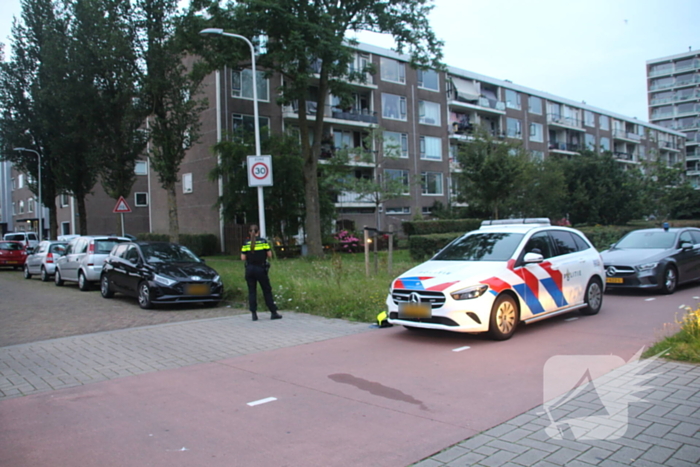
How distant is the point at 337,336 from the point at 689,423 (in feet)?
16.2

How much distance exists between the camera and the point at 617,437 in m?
4.03

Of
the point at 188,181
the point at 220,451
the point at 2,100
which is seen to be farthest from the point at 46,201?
the point at 220,451

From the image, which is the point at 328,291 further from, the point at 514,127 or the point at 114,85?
the point at 514,127

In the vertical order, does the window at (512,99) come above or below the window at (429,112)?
above

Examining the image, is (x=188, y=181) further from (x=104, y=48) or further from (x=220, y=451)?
(x=220, y=451)

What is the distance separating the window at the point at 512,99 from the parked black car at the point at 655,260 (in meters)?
39.3

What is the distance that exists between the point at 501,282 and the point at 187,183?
29.7 meters

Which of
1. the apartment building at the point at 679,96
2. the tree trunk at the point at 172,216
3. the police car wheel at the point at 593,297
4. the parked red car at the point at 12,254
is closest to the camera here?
the police car wheel at the point at 593,297

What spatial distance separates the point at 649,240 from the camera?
505 inches

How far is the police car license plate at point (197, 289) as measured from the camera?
11.7m

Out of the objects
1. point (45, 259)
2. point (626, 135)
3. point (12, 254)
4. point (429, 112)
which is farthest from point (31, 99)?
point (626, 135)

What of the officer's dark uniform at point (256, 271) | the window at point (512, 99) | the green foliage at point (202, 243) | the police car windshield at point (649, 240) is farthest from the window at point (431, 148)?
the officer's dark uniform at point (256, 271)

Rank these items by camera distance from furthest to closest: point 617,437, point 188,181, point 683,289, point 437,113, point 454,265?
point 437,113 < point 188,181 < point 683,289 < point 454,265 < point 617,437

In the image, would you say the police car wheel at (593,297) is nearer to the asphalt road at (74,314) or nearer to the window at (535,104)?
the asphalt road at (74,314)
